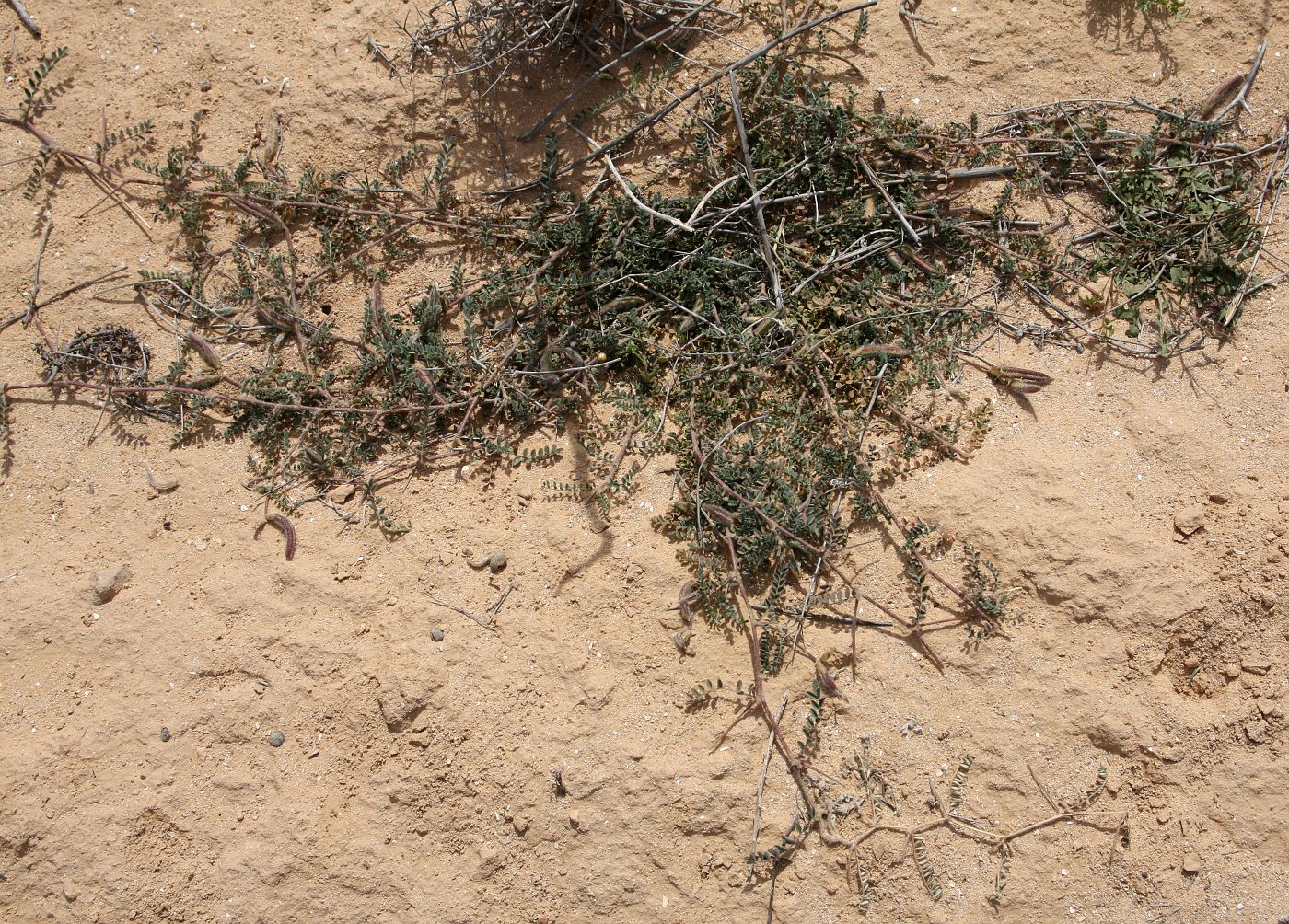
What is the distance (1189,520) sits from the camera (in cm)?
301

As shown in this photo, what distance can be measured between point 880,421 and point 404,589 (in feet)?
5.94

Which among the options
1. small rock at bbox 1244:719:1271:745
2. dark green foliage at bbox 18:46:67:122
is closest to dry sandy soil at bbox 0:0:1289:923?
small rock at bbox 1244:719:1271:745

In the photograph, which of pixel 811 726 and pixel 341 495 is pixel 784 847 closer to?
pixel 811 726

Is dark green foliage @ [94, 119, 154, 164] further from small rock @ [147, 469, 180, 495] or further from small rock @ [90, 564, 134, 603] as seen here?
small rock @ [90, 564, 134, 603]

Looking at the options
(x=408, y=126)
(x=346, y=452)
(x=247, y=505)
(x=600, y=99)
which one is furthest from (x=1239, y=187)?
(x=247, y=505)

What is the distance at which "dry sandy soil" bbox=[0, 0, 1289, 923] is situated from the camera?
2812mm

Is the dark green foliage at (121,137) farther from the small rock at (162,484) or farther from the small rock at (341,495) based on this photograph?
the small rock at (341,495)

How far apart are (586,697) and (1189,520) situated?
6.98ft

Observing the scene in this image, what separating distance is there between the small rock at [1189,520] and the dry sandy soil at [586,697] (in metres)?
0.03

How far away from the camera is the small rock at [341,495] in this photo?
327 centimetres

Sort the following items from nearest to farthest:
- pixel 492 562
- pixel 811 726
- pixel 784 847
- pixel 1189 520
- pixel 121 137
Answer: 1. pixel 784 847
2. pixel 811 726
3. pixel 1189 520
4. pixel 492 562
5. pixel 121 137

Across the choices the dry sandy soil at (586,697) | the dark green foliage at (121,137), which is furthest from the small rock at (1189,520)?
the dark green foliage at (121,137)

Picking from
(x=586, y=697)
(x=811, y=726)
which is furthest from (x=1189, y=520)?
(x=586, y=697)

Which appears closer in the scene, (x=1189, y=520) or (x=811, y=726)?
(x=811, y=726)
